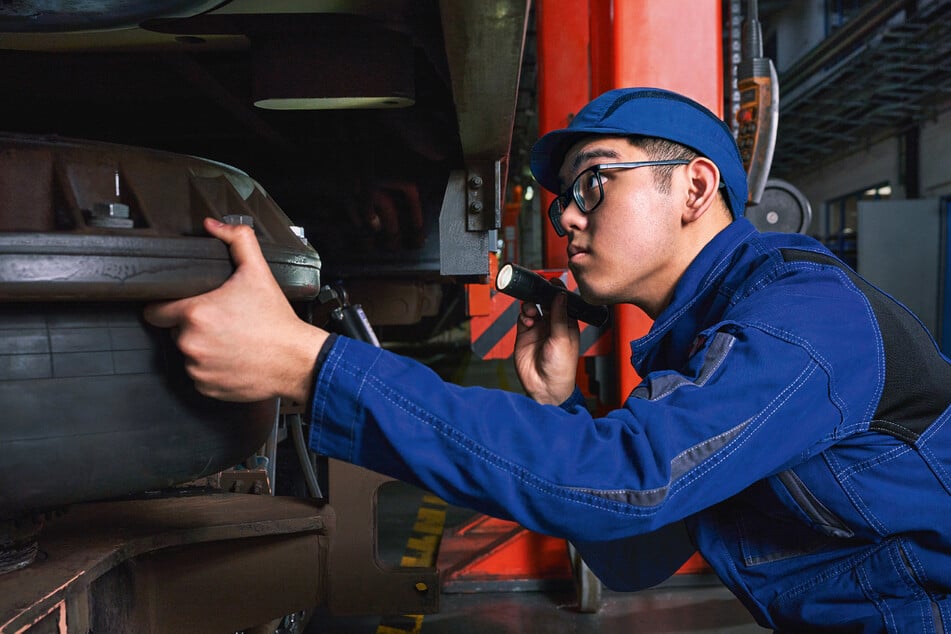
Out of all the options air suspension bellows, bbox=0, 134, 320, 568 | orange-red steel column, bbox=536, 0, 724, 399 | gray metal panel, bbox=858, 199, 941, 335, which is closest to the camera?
air suspension bellows, bbox=0, 134, 320, 568

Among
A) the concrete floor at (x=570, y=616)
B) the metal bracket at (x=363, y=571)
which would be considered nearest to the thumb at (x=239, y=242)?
the metal bracket at (x=363, y=571)

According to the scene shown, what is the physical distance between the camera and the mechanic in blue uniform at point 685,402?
829 mm

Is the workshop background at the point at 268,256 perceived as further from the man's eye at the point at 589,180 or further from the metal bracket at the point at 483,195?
the man's eye at the point at 589,180

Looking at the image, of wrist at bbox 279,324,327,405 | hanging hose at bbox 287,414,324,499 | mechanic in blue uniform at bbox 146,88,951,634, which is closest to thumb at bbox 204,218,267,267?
mechanic in blue uniform at bbox 146,88,951,634

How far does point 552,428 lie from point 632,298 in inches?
21.4

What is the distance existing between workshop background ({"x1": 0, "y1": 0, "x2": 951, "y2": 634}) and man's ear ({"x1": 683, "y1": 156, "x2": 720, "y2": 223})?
0.31 m

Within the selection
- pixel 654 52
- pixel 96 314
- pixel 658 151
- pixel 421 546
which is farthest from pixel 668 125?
pixel 421 546

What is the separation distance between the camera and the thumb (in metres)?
0.88

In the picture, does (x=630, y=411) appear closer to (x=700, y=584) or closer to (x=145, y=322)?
(x=145, y=322)

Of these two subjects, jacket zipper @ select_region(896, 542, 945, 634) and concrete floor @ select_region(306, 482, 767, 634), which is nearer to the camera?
jacket zipper @ select_region(896, 542, 945, 634)

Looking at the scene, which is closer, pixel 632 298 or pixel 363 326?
pixel 632 298

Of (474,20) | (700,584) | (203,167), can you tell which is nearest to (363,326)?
(203,167)

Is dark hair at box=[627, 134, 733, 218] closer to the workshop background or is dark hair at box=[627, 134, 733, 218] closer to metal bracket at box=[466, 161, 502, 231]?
the workshop background

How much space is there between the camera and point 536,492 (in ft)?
2.74
